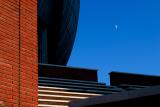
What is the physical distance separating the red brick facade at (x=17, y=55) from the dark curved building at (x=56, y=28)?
14.4 metres

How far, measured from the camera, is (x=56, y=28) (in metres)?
23.4

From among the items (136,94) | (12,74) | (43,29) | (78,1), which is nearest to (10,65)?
(12,74)

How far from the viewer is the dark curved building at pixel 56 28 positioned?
21506 millimetres

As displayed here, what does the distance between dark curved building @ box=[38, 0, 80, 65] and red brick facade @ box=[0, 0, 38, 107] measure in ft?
47.2

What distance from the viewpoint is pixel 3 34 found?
5809mm

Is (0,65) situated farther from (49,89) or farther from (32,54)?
(49,89)

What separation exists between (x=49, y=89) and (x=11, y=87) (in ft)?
23.0

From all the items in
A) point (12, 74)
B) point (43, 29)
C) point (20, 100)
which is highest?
point (43, 29)

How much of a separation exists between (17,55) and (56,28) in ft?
57.7

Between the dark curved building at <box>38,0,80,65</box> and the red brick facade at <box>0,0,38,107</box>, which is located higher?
the dark curved building at <box>38,0,80,65</box>

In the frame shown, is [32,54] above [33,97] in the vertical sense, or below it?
above

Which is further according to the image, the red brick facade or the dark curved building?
the dark curved building

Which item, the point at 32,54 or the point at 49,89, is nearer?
the point at 32,54

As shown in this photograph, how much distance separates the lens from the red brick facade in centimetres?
562
